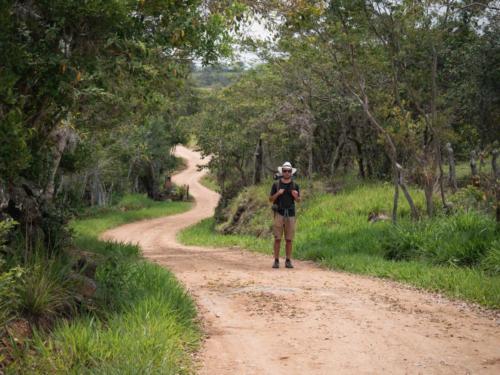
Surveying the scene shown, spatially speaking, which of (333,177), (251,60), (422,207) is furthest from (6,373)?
(333,177)

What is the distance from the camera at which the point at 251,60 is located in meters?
19.1

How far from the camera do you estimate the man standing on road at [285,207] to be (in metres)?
11.2

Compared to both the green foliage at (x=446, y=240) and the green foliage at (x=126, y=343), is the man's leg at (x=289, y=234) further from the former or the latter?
the green foliage at (x=126, y=343)

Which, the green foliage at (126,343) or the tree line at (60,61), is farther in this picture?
the tree line at (60,61)

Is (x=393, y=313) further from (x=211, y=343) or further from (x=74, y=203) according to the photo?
(x=74, y=203)

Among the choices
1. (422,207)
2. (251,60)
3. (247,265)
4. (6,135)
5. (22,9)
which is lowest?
(247,265)

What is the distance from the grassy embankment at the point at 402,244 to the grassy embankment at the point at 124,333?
4.16 meters

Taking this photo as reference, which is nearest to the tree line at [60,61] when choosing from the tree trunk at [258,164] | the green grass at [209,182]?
the tree trunk at [258,164]

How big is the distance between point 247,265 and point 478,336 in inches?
250

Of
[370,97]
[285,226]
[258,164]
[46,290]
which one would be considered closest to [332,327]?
[46,290]

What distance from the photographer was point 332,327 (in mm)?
A: 6348

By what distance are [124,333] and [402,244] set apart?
785cm

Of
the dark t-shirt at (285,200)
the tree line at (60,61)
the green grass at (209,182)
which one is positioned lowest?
the green grass at (209,182)

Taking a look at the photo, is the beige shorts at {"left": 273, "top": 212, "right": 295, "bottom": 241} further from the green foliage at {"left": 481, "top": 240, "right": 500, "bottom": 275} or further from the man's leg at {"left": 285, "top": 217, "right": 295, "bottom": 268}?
the green foliage at {"left": 481, "top": 240, "right": 500, "bottom": 275}
